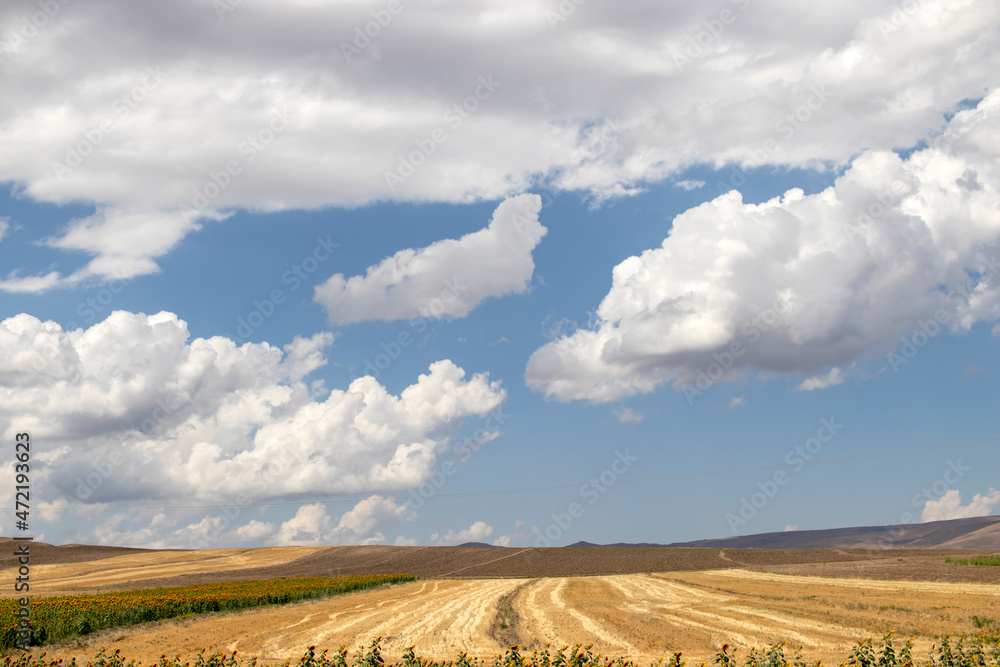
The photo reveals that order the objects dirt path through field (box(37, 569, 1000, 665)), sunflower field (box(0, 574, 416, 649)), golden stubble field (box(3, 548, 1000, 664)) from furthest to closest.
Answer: sunflower field (box(0, 574, 416, 649)), golden stubble field (box(3, 548, 1000, 664)), dirt path through field (box(37, 569, 1000, 665))

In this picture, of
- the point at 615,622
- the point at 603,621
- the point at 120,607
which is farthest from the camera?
the point at 120,607

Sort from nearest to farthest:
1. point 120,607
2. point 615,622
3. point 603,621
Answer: point 615,622 < point 603,621 < point 120,607

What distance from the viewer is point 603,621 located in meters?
36.9

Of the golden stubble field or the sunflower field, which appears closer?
the golden stubble field

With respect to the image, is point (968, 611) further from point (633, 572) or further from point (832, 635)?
point (633, 572)

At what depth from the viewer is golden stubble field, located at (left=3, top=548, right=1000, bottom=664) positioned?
Result: 99.6 feet

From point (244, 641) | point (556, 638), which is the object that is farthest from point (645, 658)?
point (244, 641)

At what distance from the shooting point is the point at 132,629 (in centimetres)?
3678

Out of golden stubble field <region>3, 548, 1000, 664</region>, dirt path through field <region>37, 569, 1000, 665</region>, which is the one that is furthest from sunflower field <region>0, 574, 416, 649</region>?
dirt path through field <region>37, 569, 1000, 665</region>

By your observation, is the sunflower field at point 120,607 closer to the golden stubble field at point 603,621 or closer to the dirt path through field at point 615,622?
the golden stubble field at point 603,621

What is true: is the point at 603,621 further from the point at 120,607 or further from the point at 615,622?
the point at 120,607

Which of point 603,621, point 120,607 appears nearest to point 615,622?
point 603,621

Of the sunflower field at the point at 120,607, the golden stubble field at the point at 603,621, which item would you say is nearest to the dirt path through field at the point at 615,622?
the golden stubble field at the point at 603,621

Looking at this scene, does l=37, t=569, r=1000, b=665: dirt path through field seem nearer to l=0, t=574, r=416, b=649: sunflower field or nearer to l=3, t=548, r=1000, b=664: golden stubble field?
l=3, t=548, r=1000, b=664: golden stubble field
